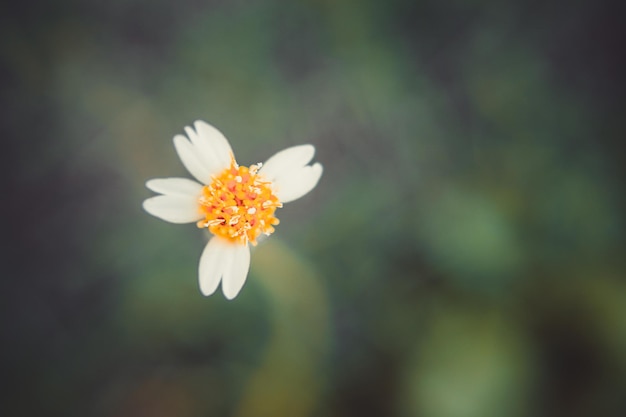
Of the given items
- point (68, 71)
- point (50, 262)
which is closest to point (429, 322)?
point (50, 262)

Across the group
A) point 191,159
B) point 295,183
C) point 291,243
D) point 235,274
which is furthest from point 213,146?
point 291,243

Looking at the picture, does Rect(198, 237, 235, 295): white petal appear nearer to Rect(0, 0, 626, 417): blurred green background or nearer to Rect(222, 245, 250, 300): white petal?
Rect(222, 245, 250, 300): white petal

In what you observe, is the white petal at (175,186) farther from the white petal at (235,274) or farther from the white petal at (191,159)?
the white petal at (235,274)

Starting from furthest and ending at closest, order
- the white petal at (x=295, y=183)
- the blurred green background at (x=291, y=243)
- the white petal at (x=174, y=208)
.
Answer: the blurred green background at (x=291, y=243)
the white petal at (x=295, y=183)
the white petal at (x=174, y=208)

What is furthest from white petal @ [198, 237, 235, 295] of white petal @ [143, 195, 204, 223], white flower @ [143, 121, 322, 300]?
white petal @ [143, 195, 204, 223]

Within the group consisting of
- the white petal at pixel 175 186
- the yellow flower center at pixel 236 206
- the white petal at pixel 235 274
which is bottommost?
the white petal at pixel 235 274

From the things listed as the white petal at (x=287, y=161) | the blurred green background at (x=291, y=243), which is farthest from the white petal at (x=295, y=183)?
the blurred green background at (x=291, y=243)
